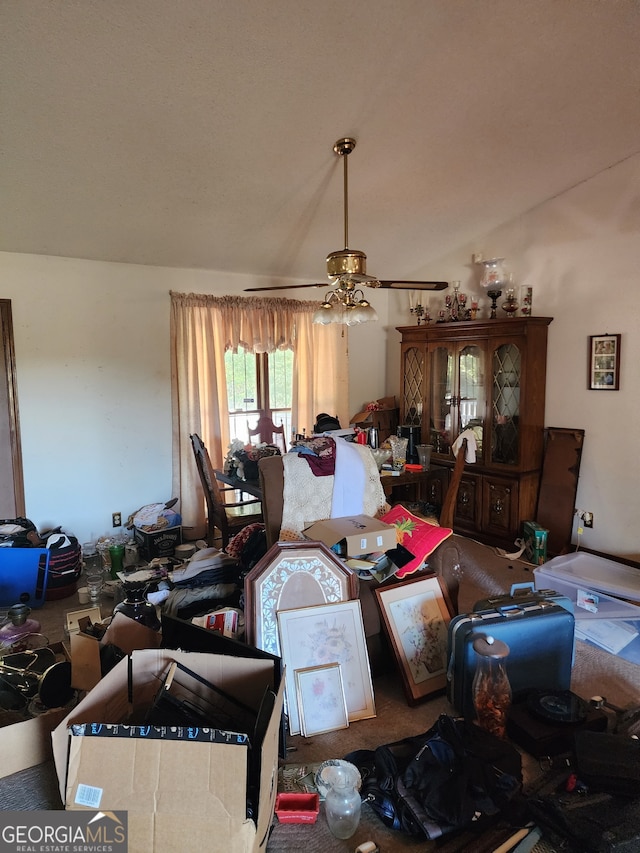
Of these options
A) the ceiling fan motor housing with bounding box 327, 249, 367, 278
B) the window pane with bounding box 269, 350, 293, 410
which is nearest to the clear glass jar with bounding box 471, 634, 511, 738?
the ceiling fan motor housing with bounding box 327, 249, 367, 278

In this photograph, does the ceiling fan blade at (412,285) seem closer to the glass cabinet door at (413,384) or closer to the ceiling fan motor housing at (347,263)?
the ceiling fan motor housing at (347,263)

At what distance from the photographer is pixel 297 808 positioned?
1.52m

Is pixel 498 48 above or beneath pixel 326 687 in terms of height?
above

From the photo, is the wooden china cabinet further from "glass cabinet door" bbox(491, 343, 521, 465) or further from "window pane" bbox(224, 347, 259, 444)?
"window pane" bbox(224, 347, 259, 444)

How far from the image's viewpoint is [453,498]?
11.7 feet

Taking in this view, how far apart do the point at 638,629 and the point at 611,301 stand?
2.35m

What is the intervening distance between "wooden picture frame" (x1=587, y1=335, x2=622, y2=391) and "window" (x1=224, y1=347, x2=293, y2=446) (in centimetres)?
267

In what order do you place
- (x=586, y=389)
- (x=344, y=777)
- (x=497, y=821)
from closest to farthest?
1. (x=497, y=821)
2. (x=344, y=777)
3. (x=586, y=389)

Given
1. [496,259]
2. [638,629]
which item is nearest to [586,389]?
[496,259]

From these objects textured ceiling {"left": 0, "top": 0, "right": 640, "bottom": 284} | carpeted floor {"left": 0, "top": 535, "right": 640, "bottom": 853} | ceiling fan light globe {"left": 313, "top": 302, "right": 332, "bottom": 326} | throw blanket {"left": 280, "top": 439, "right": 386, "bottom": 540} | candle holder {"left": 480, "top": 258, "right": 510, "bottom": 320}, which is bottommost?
carpeted floor {"left": 0, "top": 535, "right": 640, "bottom": 853}

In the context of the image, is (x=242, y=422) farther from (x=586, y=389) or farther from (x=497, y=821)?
(x=497, y=821)

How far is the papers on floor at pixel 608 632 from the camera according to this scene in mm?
2482

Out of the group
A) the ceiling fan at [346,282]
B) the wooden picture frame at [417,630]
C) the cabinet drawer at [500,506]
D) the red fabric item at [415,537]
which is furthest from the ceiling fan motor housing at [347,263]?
the cabinet drawer at [500,506]

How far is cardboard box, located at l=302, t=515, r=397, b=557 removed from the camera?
2.17 metres
